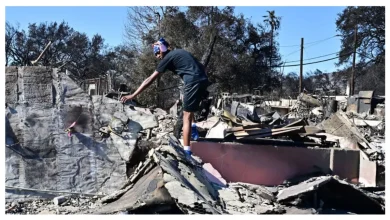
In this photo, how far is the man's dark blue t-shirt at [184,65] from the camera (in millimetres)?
Answer: 5832

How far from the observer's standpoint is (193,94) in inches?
229

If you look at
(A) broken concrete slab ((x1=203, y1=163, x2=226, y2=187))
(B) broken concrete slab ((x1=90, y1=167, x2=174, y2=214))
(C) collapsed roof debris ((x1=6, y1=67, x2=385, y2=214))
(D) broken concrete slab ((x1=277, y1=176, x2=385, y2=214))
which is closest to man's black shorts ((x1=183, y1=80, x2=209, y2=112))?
(C) collapsed roof debris ((x1=6, y1=67, x2=385, y2=214))

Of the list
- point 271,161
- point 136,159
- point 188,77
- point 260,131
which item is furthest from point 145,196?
point 260,131

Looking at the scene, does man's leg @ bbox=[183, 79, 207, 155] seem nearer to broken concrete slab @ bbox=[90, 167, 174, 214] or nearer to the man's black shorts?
the man's black shorts

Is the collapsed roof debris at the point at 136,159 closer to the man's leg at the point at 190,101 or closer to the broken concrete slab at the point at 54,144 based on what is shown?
the broken concrete slab at the point at 54,144

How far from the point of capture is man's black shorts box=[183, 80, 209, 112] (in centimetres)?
580

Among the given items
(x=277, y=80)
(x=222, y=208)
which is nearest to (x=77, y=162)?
(x=222, y=208)

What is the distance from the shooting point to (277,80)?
28906 millimetres

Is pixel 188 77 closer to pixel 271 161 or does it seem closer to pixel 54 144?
pixel 271 161

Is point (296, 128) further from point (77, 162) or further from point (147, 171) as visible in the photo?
point (77, 162)

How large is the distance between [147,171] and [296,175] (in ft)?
8.42

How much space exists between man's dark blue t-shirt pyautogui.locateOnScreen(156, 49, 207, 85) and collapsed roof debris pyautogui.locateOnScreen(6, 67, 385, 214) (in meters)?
0.93

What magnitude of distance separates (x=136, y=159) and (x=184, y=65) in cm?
171

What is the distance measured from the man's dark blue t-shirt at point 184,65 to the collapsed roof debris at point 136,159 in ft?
3.05
